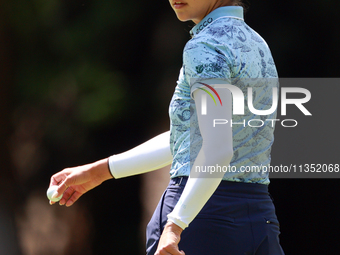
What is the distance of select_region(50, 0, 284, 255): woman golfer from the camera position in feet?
4.05

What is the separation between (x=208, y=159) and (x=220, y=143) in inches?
2.0

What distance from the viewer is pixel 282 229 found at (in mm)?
2791

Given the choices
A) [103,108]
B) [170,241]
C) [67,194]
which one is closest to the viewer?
[170,241]

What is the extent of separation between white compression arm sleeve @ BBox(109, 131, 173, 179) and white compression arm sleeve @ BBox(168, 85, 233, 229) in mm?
483

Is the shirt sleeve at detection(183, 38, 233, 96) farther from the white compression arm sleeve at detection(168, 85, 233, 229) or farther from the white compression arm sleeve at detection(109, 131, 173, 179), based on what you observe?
the white compression arm sleeve at detection(109, 131, 173, 179)

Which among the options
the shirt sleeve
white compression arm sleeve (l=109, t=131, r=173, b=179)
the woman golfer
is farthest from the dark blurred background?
the shirt sleeve

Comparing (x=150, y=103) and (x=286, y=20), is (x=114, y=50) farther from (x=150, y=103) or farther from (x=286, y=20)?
(x=286, y=20)

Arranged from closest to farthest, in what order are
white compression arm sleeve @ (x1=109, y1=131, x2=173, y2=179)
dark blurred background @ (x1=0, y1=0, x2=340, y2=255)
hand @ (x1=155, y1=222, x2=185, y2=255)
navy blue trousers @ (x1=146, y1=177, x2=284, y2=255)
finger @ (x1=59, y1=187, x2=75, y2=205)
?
hand @ (x1=155, y1=222, x2=185, y2=255) → navy blue trousers @ (x1=146, y1=177, x2=284, y2=255) → white compression arm sleeve @ (x1=109, y1=131, x2=173, y2=179) → finger @ (x1=59, y1=187, x2=75, y2=205) → dark blurred background @ (x1=0, y1=0, x2=340, y2=255)

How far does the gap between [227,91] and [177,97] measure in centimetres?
20

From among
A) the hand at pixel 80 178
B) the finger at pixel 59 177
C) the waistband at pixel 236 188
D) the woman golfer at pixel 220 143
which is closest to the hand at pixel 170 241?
the woman golfer at pixel 220 143

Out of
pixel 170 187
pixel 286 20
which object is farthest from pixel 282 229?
pixel 170 187

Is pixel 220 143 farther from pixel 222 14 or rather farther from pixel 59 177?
pixel 59 177

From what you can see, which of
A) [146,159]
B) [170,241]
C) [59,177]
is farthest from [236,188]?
[59,177]

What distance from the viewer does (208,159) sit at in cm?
122
